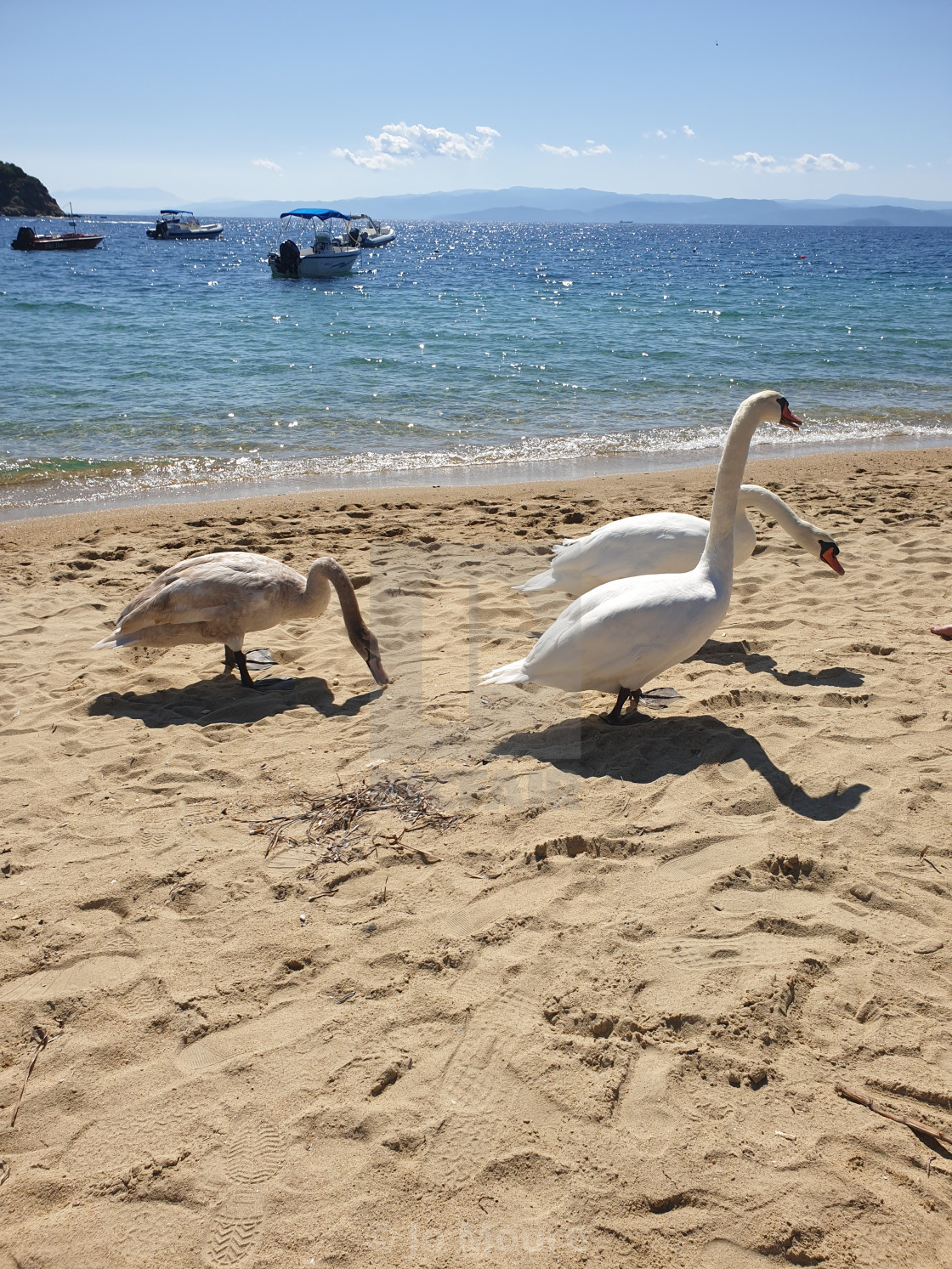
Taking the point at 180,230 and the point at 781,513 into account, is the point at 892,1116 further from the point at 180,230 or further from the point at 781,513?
the point at 180,230

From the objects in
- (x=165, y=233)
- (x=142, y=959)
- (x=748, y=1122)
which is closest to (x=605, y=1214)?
(x=748, y=1122)

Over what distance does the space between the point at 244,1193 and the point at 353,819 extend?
152 centimetres

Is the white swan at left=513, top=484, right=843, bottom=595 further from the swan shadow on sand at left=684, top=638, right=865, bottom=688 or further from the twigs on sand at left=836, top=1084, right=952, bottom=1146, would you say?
the twigs on sand at left=836, top=1084, right=952, bottom=1146

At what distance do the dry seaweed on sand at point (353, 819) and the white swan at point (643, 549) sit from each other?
183cm

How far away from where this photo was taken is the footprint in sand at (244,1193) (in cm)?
191

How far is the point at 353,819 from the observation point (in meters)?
3.43

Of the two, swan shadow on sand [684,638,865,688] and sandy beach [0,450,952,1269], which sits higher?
swan shadow on sand [684,638,865,688]

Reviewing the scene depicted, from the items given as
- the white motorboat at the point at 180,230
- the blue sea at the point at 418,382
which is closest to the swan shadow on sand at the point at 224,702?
the blue sea at the point at 418,382

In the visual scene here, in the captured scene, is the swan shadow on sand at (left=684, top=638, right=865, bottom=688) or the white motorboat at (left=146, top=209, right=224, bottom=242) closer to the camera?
the swan shadow on sand at (left=684, top=638, right=865, bottom=688)

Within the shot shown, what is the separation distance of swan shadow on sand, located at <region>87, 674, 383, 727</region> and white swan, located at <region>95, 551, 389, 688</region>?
16 cm

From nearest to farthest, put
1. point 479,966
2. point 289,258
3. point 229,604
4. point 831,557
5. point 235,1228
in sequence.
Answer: point 235,1228 → point 479,966 → point 229,604 → point 831,557 → point 289,258

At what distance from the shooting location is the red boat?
59.3m

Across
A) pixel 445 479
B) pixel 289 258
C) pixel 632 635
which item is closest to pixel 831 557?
pixel 632 635

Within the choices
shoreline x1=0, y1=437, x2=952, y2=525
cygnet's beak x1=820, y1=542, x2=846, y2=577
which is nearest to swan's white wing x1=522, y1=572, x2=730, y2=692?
cygnet's beak x1=820, y1=542, x2=846, y2=577
